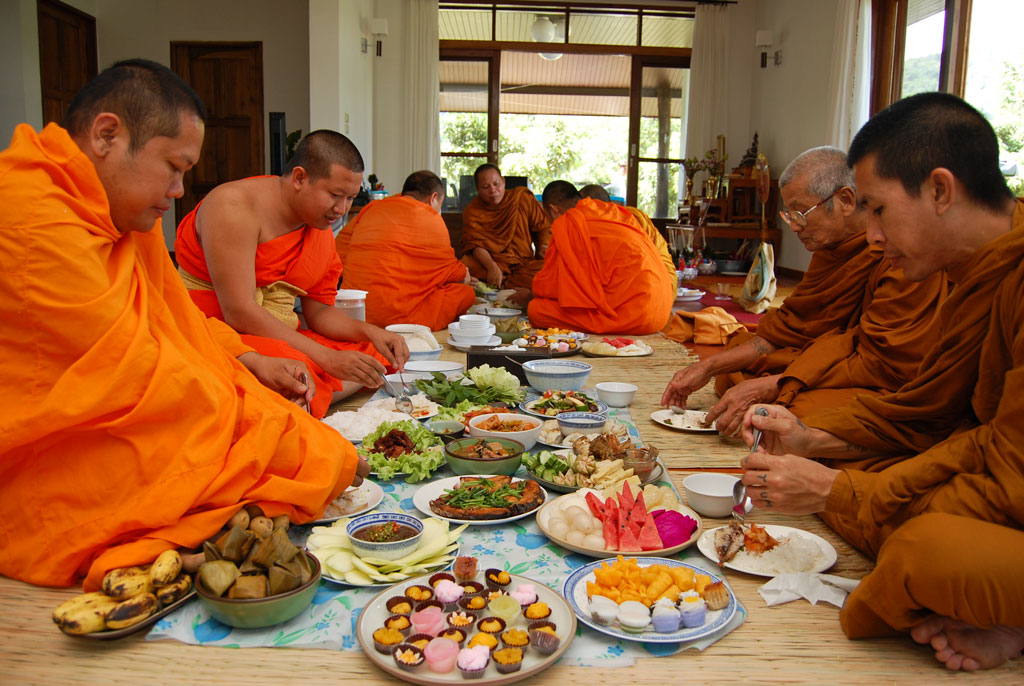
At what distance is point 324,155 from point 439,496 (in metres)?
1.72

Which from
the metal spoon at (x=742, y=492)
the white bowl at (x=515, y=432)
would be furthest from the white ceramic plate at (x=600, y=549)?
the white bowl at (x=515, y=432)

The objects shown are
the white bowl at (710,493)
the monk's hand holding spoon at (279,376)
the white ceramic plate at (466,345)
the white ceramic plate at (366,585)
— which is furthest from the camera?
the white ceramic plate at (466,345)

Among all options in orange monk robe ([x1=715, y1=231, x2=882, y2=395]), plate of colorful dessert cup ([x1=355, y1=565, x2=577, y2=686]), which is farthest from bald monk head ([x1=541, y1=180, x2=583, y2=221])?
plate of colorful dessert cup ([x1=355, y1=565, x2=577, y2=686])

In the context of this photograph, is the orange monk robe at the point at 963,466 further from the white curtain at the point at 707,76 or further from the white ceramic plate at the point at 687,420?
the white curtain at the point at 707,76

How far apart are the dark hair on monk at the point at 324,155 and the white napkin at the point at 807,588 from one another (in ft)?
7.67

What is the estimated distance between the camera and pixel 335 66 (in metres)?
8.48

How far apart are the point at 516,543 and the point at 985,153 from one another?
138 cm

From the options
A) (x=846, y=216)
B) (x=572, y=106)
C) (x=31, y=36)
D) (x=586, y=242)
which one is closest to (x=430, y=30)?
(x=572, y=106)

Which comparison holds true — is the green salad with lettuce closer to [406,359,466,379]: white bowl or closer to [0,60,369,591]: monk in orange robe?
[0,60,369,591]: monk in orange robe

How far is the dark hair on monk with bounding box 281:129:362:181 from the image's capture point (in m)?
3.29

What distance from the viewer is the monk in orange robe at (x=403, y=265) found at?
5.30 metres

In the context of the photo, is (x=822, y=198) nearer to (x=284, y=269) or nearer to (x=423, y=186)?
(x=284, y=269)

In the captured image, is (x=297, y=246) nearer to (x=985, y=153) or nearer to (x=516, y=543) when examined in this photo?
(x=516, y=543)

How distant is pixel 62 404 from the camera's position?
5.32ft
